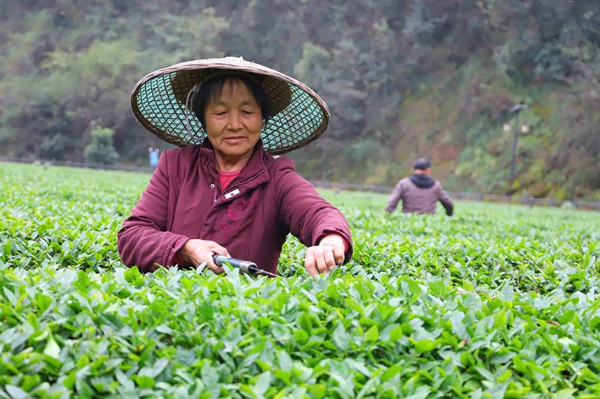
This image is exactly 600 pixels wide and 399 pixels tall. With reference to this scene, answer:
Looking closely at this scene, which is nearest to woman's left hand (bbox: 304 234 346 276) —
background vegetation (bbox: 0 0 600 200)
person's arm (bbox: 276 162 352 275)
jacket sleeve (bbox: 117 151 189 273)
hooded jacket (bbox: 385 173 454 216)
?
person's arm (bbox: 276 162 352 275)

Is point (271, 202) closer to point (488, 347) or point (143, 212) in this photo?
point (143, 212)

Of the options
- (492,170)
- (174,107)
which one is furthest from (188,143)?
(492,170)

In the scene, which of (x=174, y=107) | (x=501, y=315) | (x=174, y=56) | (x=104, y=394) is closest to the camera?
(x=104, y=394)

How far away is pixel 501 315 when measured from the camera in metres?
1.96

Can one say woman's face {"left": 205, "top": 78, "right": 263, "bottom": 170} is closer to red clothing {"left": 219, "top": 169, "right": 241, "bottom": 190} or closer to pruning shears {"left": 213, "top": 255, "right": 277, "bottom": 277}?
red clothing {"left": 219, "top": 169, "right": 241, "bottom": 190}

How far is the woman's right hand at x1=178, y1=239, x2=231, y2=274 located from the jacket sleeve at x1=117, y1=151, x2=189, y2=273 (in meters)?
0.04

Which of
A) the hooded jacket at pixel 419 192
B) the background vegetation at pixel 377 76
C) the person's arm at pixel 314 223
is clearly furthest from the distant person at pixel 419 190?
the background vegetation at pixel 377 76

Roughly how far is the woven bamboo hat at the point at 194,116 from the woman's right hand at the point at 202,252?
765 mm

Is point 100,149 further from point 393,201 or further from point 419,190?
point 393,201

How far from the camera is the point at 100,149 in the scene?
43406mm

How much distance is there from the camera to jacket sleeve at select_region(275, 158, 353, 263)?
2516mm

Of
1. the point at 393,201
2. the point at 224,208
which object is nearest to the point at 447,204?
the point at 393,201

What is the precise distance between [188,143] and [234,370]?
6.51ft

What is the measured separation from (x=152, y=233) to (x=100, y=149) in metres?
43.0
